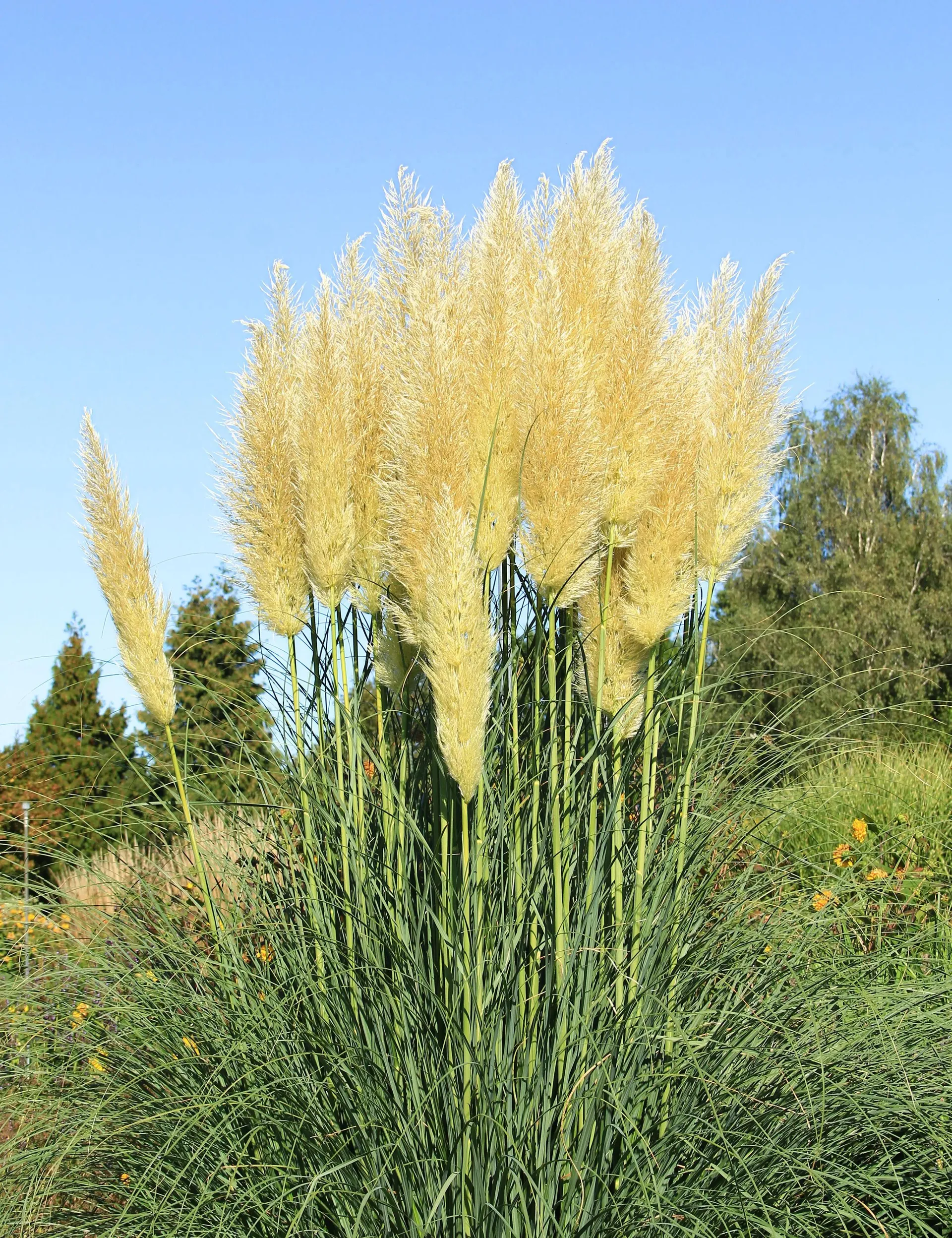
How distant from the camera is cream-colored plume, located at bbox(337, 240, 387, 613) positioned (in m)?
3.71

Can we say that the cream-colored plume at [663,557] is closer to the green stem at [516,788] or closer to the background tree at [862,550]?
the green stem at [516,788]

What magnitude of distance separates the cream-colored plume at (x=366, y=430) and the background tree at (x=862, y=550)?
31.0 metres

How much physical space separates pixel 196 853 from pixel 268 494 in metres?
1.23

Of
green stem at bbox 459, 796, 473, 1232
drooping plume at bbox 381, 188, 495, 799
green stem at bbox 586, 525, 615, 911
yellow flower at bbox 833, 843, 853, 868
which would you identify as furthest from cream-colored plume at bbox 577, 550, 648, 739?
yellow flower at bbox 833, 843, 853, 868

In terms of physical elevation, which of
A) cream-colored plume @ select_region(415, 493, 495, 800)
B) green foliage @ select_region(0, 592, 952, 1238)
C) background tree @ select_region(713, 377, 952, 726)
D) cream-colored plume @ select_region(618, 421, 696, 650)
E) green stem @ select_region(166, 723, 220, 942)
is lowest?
green foliage @ select_region(0, 592, 952, 1238)

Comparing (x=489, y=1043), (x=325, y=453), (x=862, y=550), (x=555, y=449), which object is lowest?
(x=489, y=1043)

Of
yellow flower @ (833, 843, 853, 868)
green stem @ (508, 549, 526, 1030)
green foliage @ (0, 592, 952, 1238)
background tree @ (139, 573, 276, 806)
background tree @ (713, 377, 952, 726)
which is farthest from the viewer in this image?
A: background tree @ (713, 377, 952, 726)

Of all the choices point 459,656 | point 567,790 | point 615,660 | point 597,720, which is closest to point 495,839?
point 567,790

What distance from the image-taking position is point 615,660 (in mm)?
3635

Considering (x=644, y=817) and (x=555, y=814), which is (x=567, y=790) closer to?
(x=555, y=814)

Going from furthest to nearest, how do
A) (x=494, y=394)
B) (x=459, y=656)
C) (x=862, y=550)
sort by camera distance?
(x=862, y=550), (x=494, y=394), (x=459, y=656)

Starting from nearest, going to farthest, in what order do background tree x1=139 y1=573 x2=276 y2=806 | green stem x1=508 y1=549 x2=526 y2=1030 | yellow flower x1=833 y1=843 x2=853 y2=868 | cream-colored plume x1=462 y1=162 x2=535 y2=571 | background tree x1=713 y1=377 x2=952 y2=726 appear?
1. green stem x1=508 y1=549 x2=526 y2=1030
2. cream-colored plume x1=462 y1=162 x2=535 y2=571
3. background tree x1=139 y1=573 x2=276 y2=806
4. yellow flower x1=833 y1=843 x2=853 y2=868
5. background tree x1=713 y1=377 x2=952 y2=726

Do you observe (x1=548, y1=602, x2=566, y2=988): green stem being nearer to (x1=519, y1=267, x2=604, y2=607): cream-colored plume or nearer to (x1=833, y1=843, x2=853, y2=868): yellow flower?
(x1=519, y1=267, x2=604, y2=607): cream-colored plume

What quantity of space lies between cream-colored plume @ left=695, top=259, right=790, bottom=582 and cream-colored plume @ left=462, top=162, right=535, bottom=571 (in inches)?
31.8
